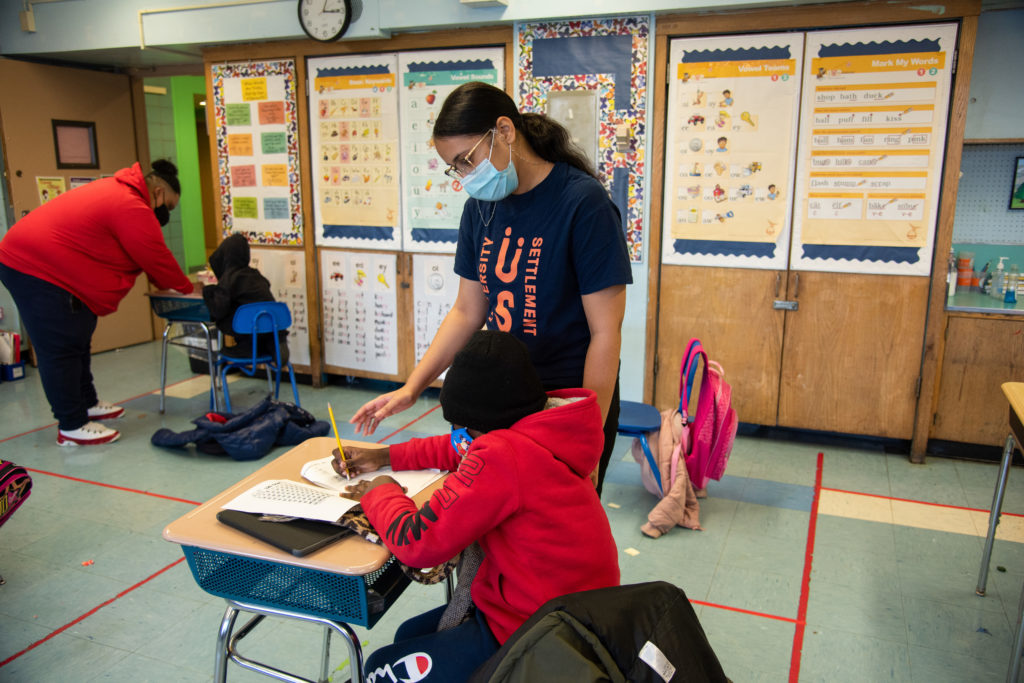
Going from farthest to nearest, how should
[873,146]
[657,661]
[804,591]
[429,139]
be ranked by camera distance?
[429,139] < [873,146] < [804,591] < [657,661]

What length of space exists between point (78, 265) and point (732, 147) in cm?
327

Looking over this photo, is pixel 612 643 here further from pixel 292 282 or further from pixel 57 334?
pixel 292 282

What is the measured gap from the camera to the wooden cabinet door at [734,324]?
3.65 m

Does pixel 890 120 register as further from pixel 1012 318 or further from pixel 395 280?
pixel 395 280

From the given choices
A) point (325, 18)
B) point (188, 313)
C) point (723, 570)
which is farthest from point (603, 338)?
point (325, 18)

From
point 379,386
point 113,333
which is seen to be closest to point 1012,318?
point 379,386

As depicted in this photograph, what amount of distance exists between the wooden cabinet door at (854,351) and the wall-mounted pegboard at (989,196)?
0.79 m

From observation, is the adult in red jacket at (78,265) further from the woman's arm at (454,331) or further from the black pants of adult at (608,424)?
the black pants of adult at (608,424)

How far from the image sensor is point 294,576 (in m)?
1.29

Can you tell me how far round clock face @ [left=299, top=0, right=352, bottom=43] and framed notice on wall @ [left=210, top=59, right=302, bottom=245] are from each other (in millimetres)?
329

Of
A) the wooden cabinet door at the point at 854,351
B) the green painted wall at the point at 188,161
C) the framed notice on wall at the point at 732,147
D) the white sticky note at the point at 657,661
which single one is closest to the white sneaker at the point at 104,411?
the framed notice on wall at the point at 732,147

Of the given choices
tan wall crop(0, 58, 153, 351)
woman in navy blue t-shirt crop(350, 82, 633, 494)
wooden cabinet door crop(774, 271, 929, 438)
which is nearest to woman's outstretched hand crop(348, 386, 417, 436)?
woman in navy blue t-shirt crop(350, 82, 633, 494)

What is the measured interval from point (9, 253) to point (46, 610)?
1.98 m

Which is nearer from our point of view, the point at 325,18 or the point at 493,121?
the point at 493,121
